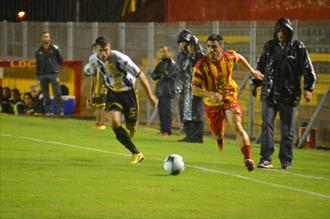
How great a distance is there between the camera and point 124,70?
17578 millimetres

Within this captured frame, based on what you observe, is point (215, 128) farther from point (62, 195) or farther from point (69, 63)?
point (69, 63)

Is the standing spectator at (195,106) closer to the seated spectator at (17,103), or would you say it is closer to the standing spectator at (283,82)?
the standing spectator at (283,82)

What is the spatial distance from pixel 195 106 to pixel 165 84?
8.08 ft

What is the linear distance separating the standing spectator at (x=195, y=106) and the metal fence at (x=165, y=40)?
2309 mm

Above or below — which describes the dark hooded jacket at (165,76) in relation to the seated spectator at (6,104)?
above

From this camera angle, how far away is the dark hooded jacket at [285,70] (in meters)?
17.8

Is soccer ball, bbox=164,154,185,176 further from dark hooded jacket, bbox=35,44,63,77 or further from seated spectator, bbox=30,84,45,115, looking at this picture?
seated spectator, bbox=30,84,45,115

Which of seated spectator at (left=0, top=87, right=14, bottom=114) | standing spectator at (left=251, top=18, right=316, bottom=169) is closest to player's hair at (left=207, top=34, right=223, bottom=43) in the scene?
standing spectator at (left=251, top=18, right=316, bottom=169)

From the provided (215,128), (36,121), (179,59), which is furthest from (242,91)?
(215,128)

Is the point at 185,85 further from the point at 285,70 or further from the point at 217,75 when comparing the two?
the point at 217,75

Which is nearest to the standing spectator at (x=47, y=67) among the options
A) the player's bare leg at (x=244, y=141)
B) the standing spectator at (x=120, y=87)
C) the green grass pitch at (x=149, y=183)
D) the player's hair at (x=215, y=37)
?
the green grass pitch at (x=149, y=183)

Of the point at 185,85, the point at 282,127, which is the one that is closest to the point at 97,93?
the point at 185,85

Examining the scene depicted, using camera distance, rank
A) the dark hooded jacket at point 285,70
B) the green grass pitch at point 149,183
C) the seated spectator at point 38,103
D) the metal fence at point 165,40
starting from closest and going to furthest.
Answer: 1. the green grass pitch at point 149,183
2. the dark hooded jacket at point 285,70
3. the metal fence at point 165,40
4. the seated spectator at point 38,103

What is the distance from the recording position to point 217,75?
16.3 meters
